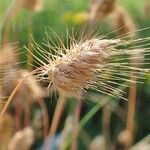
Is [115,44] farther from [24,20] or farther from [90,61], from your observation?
[24,20]

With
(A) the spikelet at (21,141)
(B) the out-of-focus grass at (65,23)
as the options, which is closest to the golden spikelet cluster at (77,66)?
(A) the spikelet at (21,141)

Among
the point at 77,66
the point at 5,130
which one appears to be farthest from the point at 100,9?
the point at 77,66

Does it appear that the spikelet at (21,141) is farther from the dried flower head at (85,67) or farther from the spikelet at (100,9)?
the dried flower head at (85,67)

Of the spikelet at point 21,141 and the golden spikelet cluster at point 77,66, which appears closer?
the golden spikelet cluster at point 77,66

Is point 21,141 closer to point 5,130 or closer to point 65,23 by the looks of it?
point 5,130

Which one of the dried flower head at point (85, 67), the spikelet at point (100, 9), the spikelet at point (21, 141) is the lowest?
the spikelet at point (21, 141)

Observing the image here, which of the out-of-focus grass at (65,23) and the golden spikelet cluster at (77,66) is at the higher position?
the golden spikelet cluster at (77,66)

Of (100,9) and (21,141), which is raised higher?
(100,9)

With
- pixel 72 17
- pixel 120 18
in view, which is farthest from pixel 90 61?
pixel 72 17
